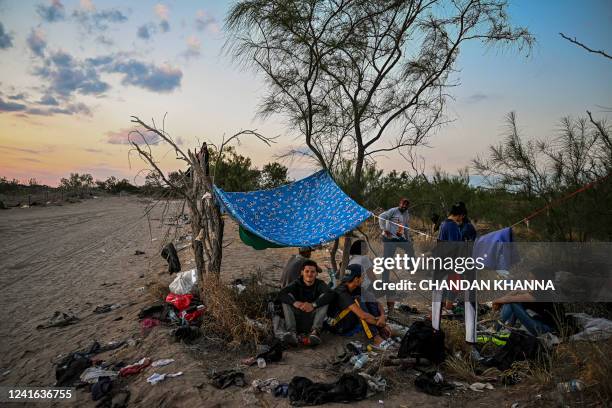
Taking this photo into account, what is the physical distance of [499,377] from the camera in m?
3.52

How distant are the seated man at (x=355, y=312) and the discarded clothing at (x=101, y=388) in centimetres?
222

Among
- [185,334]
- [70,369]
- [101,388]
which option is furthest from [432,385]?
[70,369]

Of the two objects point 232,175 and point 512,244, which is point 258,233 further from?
point 232,175

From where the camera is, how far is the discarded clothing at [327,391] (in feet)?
10.4

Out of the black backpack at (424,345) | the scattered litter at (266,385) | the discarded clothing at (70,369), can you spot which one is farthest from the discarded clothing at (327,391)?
the discarded clothing at (70,369)

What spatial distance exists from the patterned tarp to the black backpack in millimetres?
1734

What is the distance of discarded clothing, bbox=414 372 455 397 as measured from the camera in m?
3.38

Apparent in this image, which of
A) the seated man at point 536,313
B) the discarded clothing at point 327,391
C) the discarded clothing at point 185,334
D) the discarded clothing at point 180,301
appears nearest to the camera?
the discarded clothing at point 327,391

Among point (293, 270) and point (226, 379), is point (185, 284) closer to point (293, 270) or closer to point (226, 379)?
point (293, 270)

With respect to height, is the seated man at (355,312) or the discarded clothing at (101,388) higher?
the seated man at (355,312)

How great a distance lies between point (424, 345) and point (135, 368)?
269cm

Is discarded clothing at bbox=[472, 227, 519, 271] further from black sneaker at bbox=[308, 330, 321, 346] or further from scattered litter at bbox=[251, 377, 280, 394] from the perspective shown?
scattered litter at bbox=[251, 377, 280, 394]

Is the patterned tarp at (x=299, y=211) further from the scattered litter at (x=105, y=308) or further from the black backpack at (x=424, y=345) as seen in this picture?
the scattered litter at (x=105, y=308)

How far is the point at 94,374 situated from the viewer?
3.90 meters
